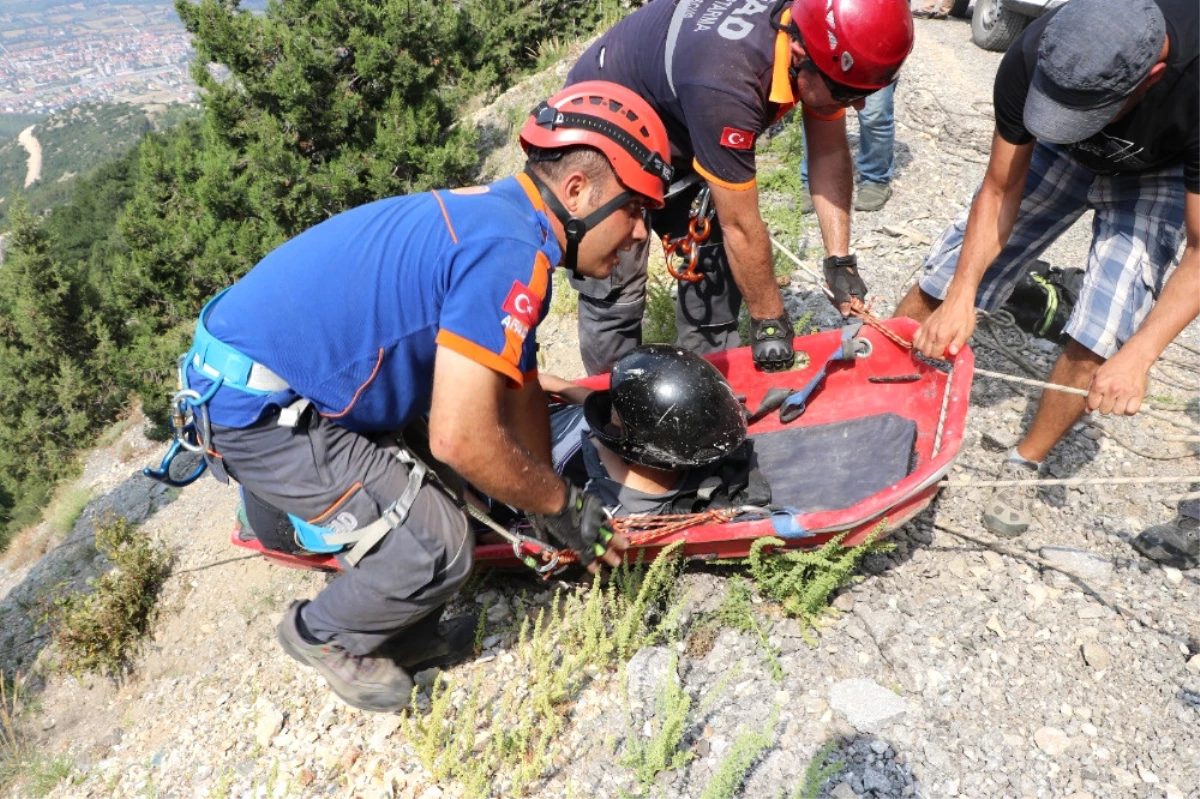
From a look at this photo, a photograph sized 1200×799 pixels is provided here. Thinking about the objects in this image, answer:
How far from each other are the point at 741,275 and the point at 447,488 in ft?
5.14

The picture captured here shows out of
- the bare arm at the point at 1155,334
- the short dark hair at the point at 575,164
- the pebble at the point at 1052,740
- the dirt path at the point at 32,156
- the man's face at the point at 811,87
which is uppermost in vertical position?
the short dark hair at the point at 575,164

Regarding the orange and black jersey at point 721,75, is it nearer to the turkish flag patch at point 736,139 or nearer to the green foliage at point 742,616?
the turkish flag patch at point 736,139

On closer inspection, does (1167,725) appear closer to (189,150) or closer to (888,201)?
(888,201)

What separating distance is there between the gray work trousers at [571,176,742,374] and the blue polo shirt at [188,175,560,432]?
1551mm

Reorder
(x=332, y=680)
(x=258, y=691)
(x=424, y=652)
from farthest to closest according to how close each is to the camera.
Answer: (x=258, y=691), (x=424, y=652), (x=332, y=680)

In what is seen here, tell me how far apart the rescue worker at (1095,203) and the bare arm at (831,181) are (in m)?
0.51

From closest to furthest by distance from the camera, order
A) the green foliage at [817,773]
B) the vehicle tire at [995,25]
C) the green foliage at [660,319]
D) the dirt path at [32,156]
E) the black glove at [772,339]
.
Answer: the green foliage at [817,773] < the black glove at [772,339] < the green foliage at [660,319] < the vehicle tire at [995,25] < the dirt path at [32,156]

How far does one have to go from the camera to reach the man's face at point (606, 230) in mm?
2262

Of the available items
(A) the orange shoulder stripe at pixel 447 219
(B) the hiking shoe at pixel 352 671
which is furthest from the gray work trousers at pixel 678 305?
(B) the hiking shoe at pixel 352 671

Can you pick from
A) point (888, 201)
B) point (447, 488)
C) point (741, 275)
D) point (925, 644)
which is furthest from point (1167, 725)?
point (888, 201)

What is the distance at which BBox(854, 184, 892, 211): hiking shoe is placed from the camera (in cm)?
606

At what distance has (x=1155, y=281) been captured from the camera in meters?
3.10

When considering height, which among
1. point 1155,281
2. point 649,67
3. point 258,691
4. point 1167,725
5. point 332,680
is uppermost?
point 649,67

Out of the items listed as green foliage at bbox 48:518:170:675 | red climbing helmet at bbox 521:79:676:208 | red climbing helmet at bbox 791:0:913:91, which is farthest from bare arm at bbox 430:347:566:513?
green foliage at bbox 48:518:170:675
